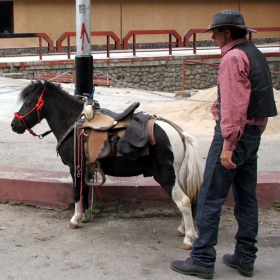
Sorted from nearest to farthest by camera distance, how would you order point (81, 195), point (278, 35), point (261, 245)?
1. point (261, 245)
2. point (81, 195)
3. point (278, 35)

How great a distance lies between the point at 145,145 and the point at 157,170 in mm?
273

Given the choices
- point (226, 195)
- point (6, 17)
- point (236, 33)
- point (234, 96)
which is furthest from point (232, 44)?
point (6, 17)

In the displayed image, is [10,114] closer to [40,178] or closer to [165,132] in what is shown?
[40,178]

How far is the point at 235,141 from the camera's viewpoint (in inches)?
147

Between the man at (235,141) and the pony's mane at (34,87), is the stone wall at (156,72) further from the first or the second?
the man at (235,141)

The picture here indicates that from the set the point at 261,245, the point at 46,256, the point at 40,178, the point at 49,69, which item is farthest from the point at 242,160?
the point at 49,69

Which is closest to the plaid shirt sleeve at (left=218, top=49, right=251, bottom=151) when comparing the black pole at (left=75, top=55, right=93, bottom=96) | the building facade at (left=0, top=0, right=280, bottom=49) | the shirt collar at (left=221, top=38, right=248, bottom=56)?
the shirt collar at (left=221, top=38, right=248, bottom=56)

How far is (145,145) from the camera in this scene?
15.3 ft

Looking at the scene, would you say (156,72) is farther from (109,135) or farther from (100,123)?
(109,135)

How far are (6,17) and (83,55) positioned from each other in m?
20.3

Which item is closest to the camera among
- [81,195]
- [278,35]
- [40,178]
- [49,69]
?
[81,195]

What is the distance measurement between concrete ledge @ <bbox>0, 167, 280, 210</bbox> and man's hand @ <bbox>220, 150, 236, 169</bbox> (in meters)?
1.88

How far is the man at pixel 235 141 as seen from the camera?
146 inches

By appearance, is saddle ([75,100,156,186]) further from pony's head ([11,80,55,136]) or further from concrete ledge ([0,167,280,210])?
concrete ledge ([0,167,280,210])
